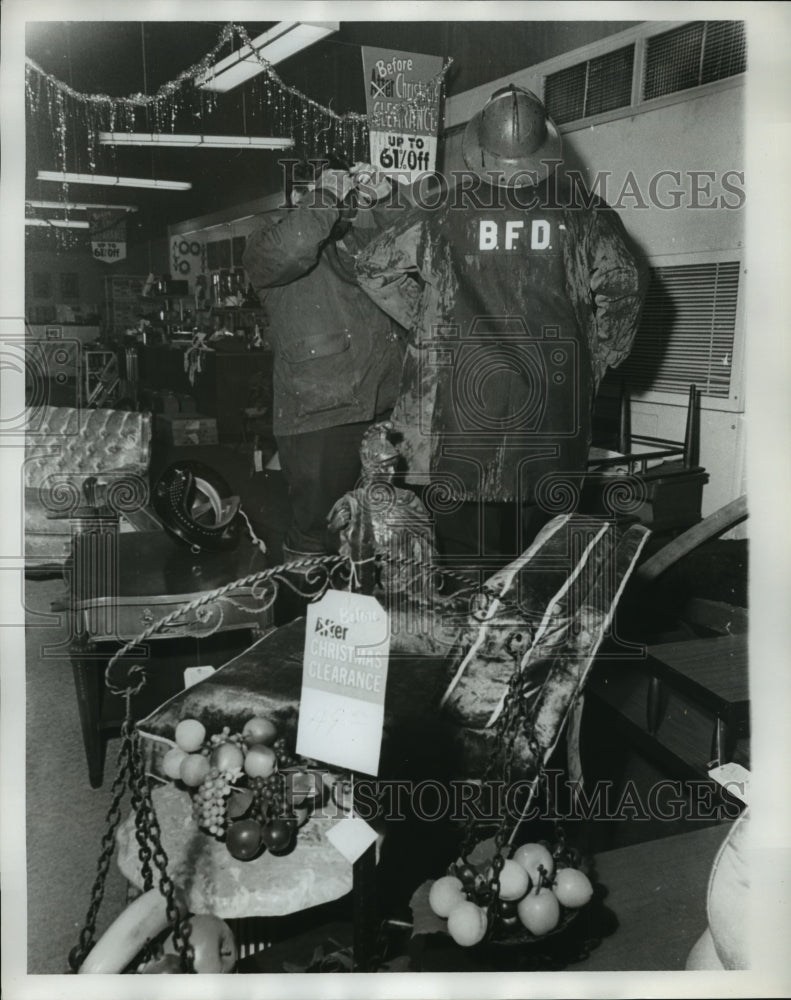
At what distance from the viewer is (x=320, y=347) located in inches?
72.5

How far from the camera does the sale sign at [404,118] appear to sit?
5.07 feet

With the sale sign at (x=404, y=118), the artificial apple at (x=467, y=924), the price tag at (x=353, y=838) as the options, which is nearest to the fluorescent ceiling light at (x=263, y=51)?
the sale sign at (x=404, y=118)

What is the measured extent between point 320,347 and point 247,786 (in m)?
0.98

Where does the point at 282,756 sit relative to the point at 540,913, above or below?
above

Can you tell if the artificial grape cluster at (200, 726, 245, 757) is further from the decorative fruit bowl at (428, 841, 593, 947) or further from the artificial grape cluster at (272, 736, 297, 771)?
the decorative fruit bowl at (428, 841, 593, 947)

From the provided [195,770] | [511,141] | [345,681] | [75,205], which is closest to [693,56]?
[511,141]

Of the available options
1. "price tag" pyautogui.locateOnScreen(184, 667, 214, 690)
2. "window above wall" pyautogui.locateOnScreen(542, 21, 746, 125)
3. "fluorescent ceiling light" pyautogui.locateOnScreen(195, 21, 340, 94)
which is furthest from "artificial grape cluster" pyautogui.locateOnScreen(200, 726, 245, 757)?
"window above wall" pyautogui.locateOnScreen(542, 21, 746, 125)

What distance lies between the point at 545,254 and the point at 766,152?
0.41 m

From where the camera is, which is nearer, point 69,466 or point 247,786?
point 247,786

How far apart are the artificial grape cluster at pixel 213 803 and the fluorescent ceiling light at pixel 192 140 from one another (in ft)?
4.02

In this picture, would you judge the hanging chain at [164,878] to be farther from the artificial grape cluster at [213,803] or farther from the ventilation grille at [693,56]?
the ventilation grille at [693,56]

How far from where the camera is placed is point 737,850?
52.8 inches

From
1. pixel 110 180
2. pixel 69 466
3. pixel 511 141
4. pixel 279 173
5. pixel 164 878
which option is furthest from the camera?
pixel 69 466

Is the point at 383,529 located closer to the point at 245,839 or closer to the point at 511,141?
the point at 245,839
